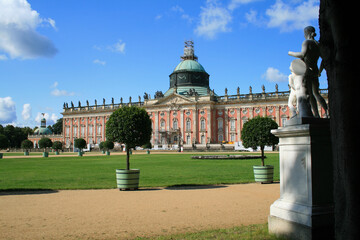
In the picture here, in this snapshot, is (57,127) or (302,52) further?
(57,127)

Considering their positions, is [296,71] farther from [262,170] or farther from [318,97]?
[262,170]

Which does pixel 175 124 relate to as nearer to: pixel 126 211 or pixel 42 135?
pixel 42 135

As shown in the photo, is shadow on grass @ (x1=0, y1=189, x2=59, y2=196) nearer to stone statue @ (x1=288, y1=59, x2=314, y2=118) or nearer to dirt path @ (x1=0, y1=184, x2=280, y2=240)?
dirt path @ (x1=0, y1=184, x2=280, y2=240)

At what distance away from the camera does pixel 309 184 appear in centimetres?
474

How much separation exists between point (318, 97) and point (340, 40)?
252 cm

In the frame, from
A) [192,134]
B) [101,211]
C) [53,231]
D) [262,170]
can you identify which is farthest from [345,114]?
[192,134]

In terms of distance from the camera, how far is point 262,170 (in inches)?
466

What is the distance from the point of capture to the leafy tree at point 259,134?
13.6 metres

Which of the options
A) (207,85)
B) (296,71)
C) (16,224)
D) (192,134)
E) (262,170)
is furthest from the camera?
(207,85)

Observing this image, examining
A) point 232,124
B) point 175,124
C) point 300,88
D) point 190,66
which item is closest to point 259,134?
point 300,88

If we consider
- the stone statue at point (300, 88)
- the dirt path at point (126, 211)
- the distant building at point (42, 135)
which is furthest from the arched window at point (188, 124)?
the stone statue at point (300, 88)

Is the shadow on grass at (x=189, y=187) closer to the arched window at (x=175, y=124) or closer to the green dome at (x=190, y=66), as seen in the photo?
the arched window at (x=175, y=124)

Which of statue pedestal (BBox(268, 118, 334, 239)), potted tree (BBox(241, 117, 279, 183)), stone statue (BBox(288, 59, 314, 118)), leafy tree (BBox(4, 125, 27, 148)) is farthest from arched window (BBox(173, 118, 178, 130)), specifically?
statue pedestal (BBox(268, 118, 334, 239))

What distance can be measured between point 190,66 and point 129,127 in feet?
189
